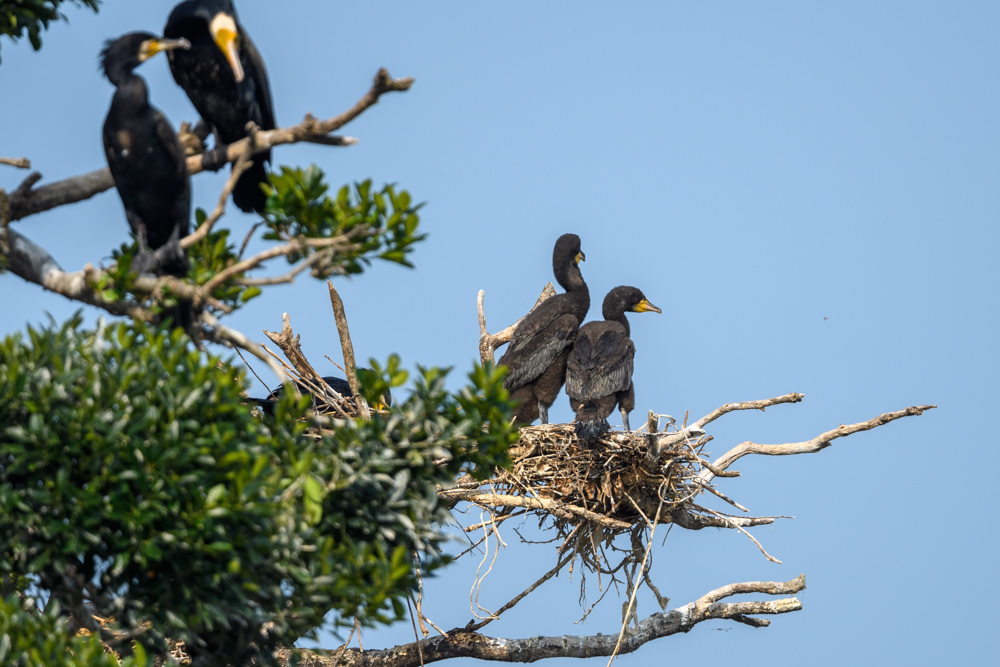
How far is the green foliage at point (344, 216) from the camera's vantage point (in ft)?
13.5

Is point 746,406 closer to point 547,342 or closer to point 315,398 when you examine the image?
point 547,342

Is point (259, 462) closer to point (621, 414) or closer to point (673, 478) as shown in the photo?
point (673, 478)

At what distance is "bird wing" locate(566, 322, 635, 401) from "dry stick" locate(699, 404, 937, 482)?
89 cm

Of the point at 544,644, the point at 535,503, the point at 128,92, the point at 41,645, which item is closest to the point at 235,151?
the point at 128,92

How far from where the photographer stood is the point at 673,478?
7152 millimetres

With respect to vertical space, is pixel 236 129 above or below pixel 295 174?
above

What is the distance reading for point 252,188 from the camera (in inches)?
243

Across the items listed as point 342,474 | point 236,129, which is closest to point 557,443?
point 236,129

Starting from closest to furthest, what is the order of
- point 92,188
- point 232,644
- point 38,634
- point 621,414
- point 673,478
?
1. point 38,634
2. point 232,644
3. point 92,188
4. point 673,478
5. point 621,414

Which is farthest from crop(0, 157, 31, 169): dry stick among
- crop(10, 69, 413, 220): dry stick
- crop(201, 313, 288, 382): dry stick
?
crop(201, 313, 288, 382): dry stick

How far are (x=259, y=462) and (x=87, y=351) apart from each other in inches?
35.9

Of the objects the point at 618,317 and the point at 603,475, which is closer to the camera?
the point at 603,475

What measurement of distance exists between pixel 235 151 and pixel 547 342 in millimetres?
3362

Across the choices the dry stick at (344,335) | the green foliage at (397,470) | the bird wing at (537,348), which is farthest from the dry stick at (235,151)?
the bird wing at (537,348)
